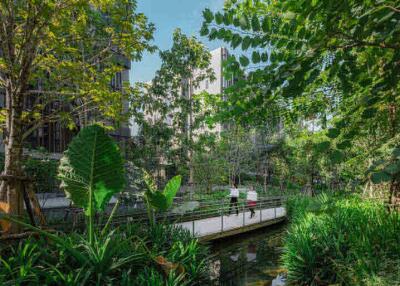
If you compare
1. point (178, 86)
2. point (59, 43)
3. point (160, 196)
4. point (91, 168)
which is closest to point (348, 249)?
point (160, 196)

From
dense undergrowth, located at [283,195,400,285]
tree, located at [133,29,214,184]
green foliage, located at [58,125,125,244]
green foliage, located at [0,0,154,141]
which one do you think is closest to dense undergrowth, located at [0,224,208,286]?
green foliage, located at [58,125,125,244]

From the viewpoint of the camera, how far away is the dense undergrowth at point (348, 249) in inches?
209

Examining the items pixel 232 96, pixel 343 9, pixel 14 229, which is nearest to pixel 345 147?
pixel 343 9

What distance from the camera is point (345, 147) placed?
1920 mm

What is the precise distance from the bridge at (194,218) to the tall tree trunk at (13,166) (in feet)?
7.34

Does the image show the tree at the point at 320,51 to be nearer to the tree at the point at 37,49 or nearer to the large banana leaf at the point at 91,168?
the large banana leaf at the point at 91,168

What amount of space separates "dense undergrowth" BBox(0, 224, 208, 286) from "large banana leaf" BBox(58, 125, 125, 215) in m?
0.82

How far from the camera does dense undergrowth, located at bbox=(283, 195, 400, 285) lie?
531 cm

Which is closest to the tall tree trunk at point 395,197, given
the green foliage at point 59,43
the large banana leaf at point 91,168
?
the large banana leaf at point 91,168

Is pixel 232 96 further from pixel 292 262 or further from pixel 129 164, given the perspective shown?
pixel 129 164

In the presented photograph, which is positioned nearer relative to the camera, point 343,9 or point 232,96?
point 343,9

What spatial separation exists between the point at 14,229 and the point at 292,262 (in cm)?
576

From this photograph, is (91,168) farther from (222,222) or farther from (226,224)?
(226,224)

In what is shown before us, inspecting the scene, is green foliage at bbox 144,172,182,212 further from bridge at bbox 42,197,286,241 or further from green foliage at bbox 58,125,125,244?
green foliage at bbox 58,125,125,244
